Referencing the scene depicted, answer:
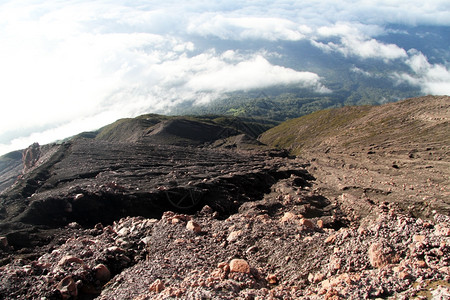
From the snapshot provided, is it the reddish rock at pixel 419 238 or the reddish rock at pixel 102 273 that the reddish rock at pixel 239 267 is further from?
the reddish rock at pixel 102 273

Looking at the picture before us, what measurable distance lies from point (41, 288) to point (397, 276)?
16304 mm

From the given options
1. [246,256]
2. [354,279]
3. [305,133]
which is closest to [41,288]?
[246,256]

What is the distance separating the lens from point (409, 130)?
3568 inches

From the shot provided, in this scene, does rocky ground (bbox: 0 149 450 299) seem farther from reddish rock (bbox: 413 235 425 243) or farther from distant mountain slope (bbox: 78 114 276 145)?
distant mountain slope (bbox: 78 114 276 145)

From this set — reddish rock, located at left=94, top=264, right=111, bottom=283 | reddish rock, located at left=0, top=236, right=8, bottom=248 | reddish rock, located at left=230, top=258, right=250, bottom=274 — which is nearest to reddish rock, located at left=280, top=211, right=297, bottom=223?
reddish rock, located at left=230, top=258, right=250, bottom=274

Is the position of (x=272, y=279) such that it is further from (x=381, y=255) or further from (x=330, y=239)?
(x=381, y=255)

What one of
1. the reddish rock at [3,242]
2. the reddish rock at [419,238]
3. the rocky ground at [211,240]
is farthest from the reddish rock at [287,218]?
the reddish rock at [3,242]

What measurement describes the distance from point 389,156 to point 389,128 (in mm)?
29918

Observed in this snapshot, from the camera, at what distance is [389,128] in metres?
100

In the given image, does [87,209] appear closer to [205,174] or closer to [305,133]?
[205,174]

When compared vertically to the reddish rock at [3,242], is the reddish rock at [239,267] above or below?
below

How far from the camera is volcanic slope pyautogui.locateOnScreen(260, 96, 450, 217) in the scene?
38384 mm

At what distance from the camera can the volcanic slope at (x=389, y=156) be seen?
38.4m

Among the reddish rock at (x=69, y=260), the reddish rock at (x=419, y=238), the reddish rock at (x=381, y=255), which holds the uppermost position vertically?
the reddish rock at (x=69, y=260)
